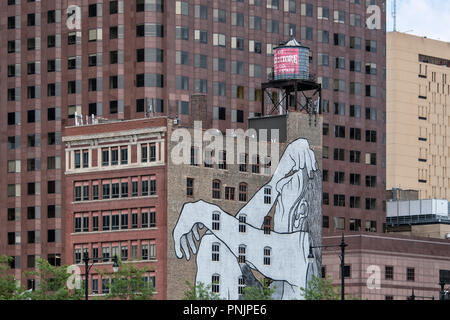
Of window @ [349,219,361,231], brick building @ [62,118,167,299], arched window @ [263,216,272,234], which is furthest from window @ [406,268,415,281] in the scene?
brick building @ [62,118,167,299]

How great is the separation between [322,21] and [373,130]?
66.7 feet

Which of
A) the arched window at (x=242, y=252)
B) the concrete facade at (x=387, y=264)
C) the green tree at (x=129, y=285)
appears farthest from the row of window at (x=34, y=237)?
the green tree at (x=129, y=285)

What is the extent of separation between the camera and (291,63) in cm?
15062

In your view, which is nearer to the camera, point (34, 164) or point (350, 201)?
point (34, 164)

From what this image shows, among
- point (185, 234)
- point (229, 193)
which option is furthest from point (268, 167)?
point (185, 234)

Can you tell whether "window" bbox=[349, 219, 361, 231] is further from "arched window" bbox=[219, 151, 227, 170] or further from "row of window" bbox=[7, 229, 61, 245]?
"arched window" bbox=[219, 151, 227, 170]

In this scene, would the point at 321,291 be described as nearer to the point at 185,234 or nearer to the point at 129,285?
the point at 185,234

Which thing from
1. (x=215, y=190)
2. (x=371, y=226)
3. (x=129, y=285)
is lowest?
(x=129, y=285)

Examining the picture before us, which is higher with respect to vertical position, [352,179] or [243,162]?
[243,162]

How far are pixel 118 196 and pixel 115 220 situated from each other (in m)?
2.81

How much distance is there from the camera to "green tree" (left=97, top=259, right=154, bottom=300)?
393ft

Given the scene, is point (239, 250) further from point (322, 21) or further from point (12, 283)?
point (322, 21)

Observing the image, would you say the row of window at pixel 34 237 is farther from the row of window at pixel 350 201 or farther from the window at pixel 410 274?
the window at pixel 410 274

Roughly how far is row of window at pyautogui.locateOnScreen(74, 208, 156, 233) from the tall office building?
3496cm
